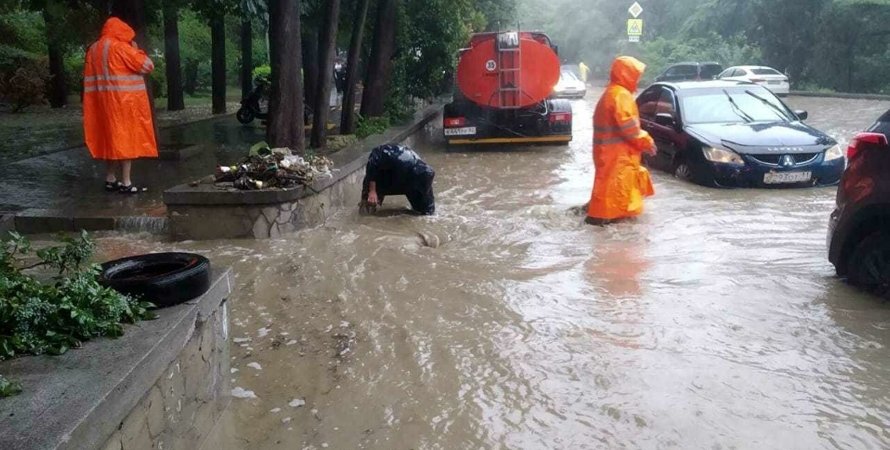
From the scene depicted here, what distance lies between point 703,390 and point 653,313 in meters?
1.23

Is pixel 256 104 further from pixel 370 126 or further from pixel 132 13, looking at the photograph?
pixel 132 13

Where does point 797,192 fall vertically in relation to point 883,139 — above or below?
below

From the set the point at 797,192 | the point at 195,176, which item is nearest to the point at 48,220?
the point at 195,176

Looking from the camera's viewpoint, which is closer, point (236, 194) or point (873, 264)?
point (873, 264)

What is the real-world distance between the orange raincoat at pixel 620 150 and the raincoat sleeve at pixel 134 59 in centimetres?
479

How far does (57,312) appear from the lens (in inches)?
105

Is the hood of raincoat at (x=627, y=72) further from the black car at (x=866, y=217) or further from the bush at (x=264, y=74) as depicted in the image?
the bush at (x=264, y=74)

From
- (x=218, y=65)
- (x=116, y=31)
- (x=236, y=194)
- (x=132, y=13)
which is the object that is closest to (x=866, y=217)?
(x=236, y=194)

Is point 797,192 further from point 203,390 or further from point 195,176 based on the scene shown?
point 203,390

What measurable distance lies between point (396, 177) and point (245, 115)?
886cm

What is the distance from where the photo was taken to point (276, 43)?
345 inches

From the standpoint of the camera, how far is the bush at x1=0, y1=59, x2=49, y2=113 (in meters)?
17.4

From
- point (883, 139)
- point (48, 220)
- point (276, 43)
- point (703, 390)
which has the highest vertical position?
point (276, 43)

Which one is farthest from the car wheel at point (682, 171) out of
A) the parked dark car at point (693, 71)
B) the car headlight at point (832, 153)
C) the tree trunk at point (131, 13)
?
the parked dark car at point (693, 71)
